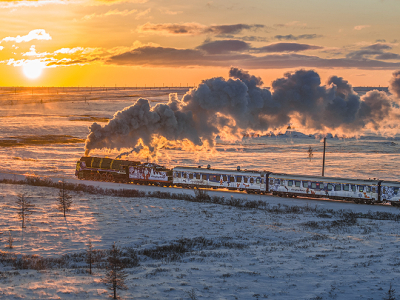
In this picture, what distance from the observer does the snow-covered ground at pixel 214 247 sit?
21047 millimetres

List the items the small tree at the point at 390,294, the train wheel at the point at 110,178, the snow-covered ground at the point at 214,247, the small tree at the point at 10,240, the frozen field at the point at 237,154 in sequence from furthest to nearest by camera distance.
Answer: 1. the frozen field at the point at 237,154
2. the train wheel at the point at 110,178
3. the small tree at the point at 10,240
4. the snow-covered ground at the point at 214,247
5. the small tree at the point at 390,294

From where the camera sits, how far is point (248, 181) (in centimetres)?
5175

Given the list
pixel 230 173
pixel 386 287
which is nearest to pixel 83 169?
pixel 230 173

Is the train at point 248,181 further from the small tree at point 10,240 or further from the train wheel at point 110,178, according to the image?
the small tree at point 10,240

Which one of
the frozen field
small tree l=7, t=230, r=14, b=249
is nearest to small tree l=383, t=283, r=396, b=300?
small tree l=7, t=230, r=14, b=249

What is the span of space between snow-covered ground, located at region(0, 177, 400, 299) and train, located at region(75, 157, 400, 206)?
1546 millimetres

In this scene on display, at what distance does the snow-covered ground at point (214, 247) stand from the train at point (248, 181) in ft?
5.07

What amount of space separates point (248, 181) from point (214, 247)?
22.5m

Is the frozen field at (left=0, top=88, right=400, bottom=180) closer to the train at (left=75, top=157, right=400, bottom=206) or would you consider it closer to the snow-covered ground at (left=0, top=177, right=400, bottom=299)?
the train at (left=75, top=157, right=400, bottom=206)

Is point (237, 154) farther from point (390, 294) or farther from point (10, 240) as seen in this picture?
point (390, 294)

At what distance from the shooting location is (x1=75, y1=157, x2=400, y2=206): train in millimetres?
45906

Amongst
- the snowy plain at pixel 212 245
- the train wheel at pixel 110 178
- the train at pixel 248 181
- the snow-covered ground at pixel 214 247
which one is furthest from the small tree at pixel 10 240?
the train wheel at pixel 110 178

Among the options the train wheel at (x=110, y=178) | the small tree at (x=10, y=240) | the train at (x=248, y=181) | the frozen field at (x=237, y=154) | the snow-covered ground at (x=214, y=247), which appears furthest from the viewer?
the frozen field at (x=237, y=154)

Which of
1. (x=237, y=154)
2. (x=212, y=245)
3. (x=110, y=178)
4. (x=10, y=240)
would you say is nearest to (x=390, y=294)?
(x=212, y=245)
